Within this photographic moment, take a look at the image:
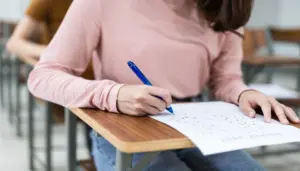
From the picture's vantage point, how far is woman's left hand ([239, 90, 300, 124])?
82 cm

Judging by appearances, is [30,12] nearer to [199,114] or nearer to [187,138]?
[199,114]

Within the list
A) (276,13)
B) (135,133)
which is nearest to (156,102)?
(135,133)

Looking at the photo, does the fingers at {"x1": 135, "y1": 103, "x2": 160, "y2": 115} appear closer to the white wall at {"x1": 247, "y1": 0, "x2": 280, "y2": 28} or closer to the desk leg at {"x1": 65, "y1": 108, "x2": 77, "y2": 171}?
the desk leg at {"x1": 65, "y1": 108, "x2": 77, "y2": 171}

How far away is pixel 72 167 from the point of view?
1.06 m

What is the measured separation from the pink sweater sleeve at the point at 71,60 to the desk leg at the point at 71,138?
0.13 m

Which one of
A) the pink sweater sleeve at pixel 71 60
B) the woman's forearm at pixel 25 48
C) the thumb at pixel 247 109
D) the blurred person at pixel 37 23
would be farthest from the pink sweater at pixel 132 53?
the blurred person at pixel 37 23

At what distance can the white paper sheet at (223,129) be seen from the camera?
0.63 m

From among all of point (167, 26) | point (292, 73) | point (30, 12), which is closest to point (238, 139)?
point (167, 26)

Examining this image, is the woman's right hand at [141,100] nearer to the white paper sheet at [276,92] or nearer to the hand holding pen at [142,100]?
the hand holding pen at [142,100]

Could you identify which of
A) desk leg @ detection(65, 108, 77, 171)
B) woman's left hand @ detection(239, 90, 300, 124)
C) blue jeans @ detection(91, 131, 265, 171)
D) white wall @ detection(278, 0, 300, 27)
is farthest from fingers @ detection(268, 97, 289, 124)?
white wall @ detection(278, 0, 300, 27)

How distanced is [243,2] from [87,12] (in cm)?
43

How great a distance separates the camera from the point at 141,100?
2.45 feet

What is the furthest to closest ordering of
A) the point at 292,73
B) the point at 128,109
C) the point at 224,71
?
the point at 292,73
the point at 224,71
the point at 128,109

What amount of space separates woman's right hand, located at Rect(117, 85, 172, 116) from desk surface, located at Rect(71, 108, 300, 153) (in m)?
0.02
